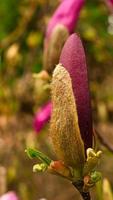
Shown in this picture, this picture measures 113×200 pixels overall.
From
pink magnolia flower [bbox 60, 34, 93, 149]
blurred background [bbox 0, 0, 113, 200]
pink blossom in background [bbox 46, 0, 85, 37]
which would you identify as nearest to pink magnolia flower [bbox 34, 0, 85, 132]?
pink blossom in background [bbox 46, 0, 85, 37]

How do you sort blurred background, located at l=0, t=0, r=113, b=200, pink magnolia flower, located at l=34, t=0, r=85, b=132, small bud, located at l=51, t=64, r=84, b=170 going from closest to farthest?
small bud, located at l=51, t=64, r=84, b=170 < pink magnolia flower, located at l=34, t=0, r=85, b=132 < blurred background, located at l=0, t=0, r=113, b=200

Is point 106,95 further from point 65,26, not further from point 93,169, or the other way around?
point 93,169

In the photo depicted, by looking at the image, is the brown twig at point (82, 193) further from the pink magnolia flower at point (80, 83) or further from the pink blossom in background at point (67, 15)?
the pink blossom in background at point (67, 15)

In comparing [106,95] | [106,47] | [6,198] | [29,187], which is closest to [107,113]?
[106,95]

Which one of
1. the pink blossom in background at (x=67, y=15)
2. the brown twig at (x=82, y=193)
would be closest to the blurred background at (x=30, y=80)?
the pink blossom in background at (x=67, y=15)

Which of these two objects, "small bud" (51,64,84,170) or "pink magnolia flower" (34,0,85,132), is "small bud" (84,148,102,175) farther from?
"pink magnolia flower" (34,0,85,132)

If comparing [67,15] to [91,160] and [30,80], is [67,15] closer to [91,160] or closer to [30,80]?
[91,160]
